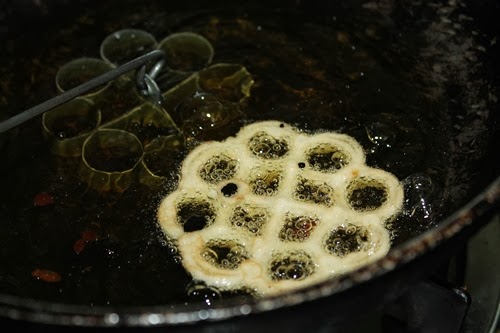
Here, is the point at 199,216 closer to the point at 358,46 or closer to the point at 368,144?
the point at 368,144

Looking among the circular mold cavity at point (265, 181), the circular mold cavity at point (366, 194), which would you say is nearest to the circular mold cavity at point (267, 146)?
the circular mold cavity at point (265, 181)

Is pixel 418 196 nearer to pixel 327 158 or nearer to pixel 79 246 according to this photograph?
pixel 327 158

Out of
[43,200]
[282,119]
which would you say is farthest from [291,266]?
[43,200]

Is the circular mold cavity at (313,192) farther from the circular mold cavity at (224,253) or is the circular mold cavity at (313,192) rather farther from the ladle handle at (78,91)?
the ladle handle at (78,91)

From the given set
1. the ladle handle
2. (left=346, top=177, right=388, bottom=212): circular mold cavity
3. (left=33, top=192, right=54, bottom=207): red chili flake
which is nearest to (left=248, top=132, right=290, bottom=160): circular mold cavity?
(left=346, top=177, right=388, bottom=212): circular mold cavity

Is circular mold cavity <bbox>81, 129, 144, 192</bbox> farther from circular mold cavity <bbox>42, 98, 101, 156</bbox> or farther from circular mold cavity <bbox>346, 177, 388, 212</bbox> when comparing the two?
circular mold cavity <bbox>346, 177, 388, 212</bbox>

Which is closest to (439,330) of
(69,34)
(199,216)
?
(199,216)
